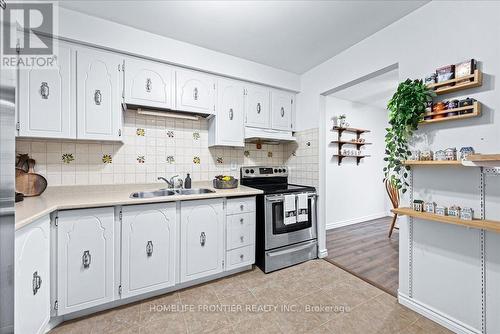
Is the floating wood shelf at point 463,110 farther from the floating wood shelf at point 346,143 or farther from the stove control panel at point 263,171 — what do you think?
the floating wood shelf at point 346,143

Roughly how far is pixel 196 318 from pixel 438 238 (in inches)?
77.9

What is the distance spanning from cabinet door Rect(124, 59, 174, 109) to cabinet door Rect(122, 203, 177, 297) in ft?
3.55

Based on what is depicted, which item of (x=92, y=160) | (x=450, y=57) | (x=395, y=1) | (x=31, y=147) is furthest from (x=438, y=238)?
(x=31, y=147)

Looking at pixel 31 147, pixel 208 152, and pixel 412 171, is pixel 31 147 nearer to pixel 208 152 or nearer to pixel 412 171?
pixel 208 152

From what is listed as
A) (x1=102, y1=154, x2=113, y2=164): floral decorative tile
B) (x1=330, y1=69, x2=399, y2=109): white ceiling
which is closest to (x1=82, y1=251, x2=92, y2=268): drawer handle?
(x1=102, y1=154, x2=113, y2=164): floral decorative tile

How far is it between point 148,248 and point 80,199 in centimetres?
66

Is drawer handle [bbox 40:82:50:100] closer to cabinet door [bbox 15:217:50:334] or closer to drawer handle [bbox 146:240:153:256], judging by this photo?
cabinet door [bbox 15:217:50:334]

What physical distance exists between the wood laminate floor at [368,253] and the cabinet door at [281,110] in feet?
6.14

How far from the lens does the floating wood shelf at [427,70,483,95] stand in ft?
4.42

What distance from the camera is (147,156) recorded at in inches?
94.5

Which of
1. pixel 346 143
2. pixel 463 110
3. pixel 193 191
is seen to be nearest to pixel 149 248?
pixel 193 191

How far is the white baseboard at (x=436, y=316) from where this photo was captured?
145 cm

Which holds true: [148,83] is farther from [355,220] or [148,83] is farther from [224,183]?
[355,220]

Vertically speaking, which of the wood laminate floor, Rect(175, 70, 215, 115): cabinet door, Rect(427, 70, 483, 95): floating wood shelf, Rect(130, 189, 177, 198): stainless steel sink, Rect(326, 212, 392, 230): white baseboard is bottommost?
the wood laminate floor
